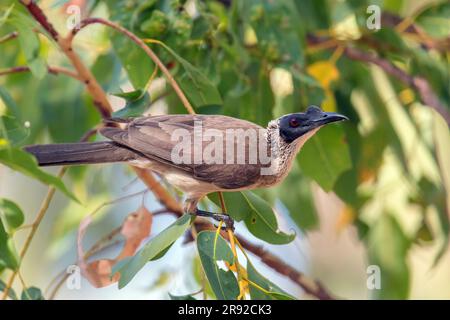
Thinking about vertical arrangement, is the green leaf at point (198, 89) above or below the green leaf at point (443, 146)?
below

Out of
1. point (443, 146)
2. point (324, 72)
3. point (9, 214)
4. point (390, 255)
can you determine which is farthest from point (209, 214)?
point (443, 146)

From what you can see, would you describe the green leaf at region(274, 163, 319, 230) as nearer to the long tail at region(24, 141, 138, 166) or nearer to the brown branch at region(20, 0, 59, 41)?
the long tail at region(24, 141, 138, 166)

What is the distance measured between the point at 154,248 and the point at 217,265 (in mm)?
202

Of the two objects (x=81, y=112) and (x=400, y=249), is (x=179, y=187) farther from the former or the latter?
(x=400, y=249)

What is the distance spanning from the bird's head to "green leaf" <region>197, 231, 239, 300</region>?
0.76m

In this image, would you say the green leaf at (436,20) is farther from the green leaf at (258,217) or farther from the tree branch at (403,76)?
the green leaf at (258,217)

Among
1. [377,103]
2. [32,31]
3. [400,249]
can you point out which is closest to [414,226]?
[400,249]

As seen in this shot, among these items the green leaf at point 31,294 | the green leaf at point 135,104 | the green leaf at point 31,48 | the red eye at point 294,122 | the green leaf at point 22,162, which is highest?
the green leaf at point 31,48

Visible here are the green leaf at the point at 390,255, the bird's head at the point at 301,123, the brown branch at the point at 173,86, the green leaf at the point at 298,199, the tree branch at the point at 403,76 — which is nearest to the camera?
the brown branch at the point at 173,86

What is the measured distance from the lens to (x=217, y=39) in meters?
3.49

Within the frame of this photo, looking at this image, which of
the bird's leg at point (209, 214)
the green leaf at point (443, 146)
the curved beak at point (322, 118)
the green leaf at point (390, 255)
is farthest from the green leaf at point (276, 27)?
the green leaf at point (443, 146)

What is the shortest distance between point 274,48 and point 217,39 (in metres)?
0.26

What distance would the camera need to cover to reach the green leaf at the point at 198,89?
302 centimetres

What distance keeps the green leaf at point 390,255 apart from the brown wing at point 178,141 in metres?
1.52
